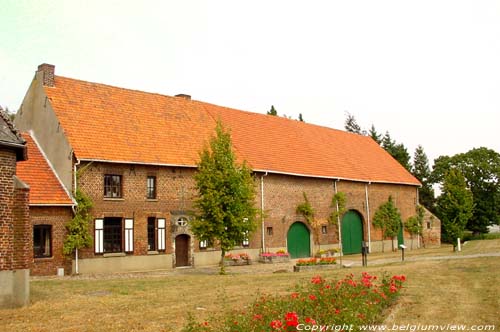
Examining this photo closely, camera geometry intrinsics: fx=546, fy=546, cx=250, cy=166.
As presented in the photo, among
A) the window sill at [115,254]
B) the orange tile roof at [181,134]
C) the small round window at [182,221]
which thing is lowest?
the window sill at [115,254]

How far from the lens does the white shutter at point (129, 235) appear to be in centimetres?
2621

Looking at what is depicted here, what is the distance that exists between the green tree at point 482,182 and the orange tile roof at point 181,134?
58.9 ft

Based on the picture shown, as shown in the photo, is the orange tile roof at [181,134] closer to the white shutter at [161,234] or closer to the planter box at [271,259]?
the white shutter at [161,234]

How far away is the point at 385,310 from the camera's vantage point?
40.5 feet

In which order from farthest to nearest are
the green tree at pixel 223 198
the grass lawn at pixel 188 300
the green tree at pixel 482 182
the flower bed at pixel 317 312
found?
the green tree at pixel 482 182 < the green tree at pixel 223 198 < the grass lawn at pixel 188 300 < the flower bed at pixel 317 312

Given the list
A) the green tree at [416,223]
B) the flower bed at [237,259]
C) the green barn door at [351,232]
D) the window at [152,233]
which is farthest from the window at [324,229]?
the window at [152,233]

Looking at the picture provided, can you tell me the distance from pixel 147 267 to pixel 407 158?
42.0 meters

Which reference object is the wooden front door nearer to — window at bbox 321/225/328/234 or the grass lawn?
the grass lawn

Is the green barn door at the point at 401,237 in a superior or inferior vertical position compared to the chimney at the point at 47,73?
inferior

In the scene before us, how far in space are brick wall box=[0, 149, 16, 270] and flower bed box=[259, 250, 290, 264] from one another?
18090 millimetres

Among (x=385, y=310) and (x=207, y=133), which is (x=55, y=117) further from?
(x=385, y=310)

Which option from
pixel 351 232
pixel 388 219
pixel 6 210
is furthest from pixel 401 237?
pixel 6 210

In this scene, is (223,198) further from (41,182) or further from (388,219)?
(388,219)

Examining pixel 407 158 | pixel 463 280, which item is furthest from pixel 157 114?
pixel 407 158
